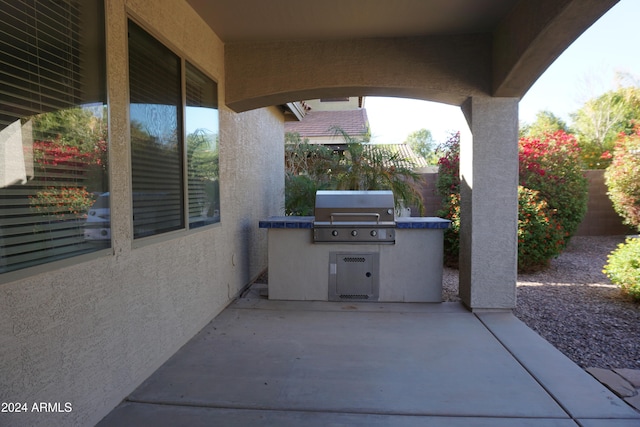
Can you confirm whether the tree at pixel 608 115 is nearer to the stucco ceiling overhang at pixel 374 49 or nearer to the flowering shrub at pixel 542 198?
the flowering shrub at pixel 542 198

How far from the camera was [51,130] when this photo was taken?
2.07m

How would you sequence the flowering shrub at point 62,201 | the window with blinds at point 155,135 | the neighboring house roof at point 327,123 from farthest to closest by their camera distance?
the neighboring house roof at point 327,123 → the window with blinds at point 155,135 → the flowering shrub at point 62,201

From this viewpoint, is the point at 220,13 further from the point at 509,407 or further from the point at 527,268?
the point at 527,268

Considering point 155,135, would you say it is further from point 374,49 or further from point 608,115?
point 608,115

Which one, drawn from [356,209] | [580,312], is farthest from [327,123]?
[580,312]

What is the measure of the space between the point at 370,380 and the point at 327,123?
1141 cm

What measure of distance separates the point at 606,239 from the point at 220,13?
32.9 feet

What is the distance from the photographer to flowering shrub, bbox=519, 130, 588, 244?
6742 mm

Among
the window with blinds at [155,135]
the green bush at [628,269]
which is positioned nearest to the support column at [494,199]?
the green bush at [628,269]

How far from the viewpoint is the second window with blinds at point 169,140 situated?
2.96 metres

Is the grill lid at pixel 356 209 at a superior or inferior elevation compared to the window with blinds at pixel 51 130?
inferior

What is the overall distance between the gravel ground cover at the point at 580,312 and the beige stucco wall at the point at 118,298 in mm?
3391

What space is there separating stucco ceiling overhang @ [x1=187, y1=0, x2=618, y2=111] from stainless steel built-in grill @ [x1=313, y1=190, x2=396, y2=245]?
136 cm

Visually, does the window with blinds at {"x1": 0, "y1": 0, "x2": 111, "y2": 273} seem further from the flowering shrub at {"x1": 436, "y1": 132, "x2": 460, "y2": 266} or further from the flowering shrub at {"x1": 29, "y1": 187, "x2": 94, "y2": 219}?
the flowering shrub at {"x1": 436, "y1": 132, "x2": 460, "y2": 266}
